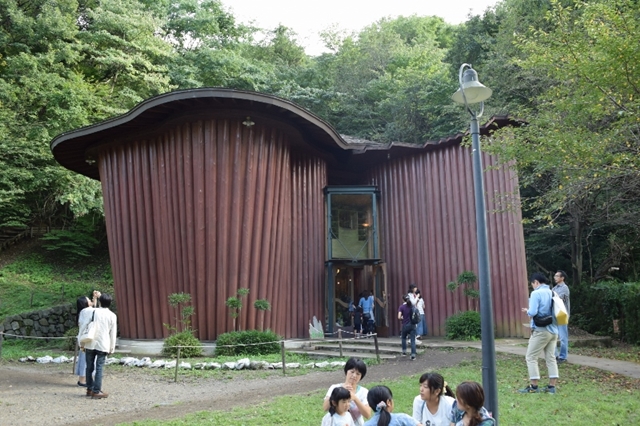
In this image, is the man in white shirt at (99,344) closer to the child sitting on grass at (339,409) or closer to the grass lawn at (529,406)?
the grass lawn at (529,406)

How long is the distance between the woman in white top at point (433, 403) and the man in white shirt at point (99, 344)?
5.38m

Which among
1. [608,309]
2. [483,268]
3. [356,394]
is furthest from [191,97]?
[608,309]

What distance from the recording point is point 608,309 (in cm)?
1569

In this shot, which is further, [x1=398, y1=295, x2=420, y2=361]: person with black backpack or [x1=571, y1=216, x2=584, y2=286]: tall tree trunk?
[x1=571, y1=216, x2=584, y2=286]: tall tree trunk

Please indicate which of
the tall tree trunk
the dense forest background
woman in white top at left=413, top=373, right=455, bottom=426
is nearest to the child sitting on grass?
woman in white top at left=413, top=373, right=455, bottom=426

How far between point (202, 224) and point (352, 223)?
201 inches

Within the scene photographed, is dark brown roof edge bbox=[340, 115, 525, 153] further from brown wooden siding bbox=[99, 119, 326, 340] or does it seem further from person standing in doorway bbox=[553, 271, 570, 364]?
person standing in doorway bbox=[553, 271, 570, 364]

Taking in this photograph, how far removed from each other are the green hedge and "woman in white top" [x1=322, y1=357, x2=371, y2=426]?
12.9 m

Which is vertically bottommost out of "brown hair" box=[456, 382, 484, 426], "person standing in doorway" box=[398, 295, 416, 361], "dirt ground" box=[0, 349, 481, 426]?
"dirt ground" box=[0, 349, 481, 426]

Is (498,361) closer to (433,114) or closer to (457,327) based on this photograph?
(457,327)

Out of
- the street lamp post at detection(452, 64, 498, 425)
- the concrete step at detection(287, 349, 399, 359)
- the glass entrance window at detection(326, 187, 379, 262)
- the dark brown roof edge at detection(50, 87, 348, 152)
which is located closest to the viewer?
the street lamp post at detection(452, 64, 498, 425)

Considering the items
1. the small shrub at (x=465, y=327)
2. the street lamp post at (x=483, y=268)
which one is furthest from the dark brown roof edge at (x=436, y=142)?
the street lamp post at (x=483, y=268)

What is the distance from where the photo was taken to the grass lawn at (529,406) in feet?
19.5

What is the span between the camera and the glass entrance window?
15.9 meters
